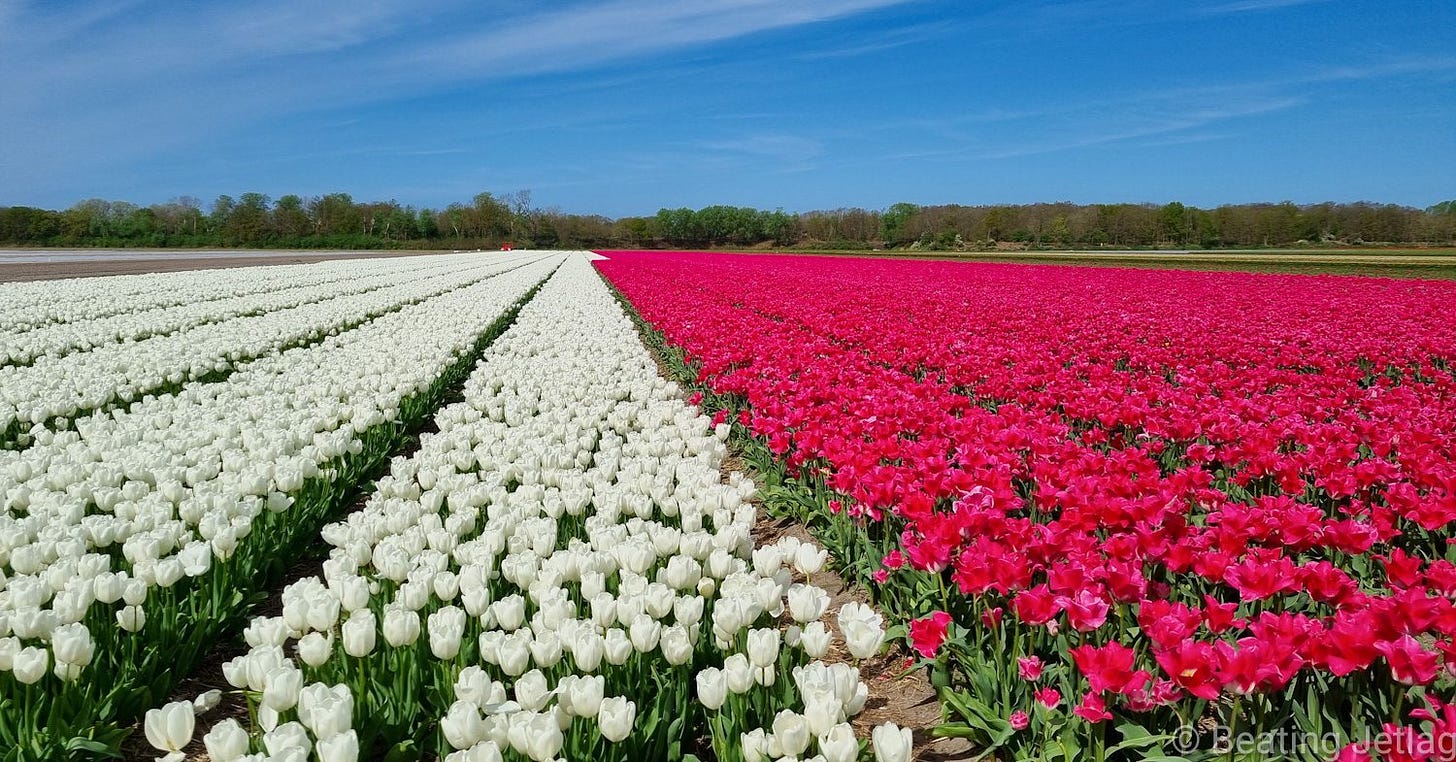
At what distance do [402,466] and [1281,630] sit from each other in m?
3.62

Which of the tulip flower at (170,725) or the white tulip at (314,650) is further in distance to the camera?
the white tulip at (314,650)

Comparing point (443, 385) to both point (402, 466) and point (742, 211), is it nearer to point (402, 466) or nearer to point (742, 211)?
point (402, 466)

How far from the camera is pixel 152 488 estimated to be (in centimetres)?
437

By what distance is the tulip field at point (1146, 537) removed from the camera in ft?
6.82

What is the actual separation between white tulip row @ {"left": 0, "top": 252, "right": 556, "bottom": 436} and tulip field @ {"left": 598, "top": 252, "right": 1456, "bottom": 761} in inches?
199

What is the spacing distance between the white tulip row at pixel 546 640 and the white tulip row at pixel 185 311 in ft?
28.8

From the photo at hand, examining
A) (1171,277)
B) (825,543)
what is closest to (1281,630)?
(825,543)

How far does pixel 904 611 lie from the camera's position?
336 centimetres

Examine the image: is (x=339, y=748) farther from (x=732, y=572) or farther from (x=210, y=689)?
(x=210, y=689)

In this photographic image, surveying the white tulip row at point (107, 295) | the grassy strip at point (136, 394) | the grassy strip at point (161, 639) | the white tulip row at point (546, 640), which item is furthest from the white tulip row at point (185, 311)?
the white tulip row at point (546, 640)

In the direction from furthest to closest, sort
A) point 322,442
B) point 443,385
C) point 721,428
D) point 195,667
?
1. point 443,385
2. point 721,428
3. point 322,442
4. point 195,667

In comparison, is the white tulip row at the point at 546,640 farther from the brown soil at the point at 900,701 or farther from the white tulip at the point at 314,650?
the brown soil at the point at 900,701

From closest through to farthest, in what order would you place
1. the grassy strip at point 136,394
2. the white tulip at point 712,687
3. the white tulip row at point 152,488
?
the white tulip at point 712,687 < the white tulip row at point 152,488 < the grassy strip at point 136,394

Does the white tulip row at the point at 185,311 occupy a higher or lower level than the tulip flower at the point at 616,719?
higher
